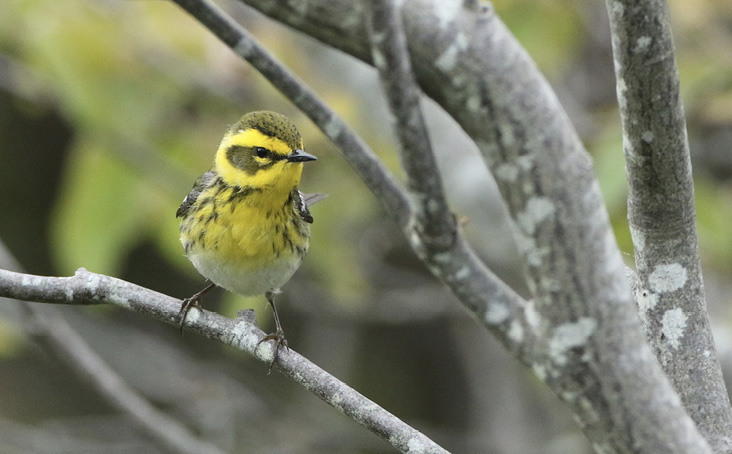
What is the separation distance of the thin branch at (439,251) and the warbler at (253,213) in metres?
1.76

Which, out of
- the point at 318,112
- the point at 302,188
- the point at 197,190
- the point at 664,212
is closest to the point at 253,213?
the point at 197,190

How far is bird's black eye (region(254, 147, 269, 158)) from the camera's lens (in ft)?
11.2

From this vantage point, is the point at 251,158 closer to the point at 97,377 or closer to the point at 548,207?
the point at 97,377

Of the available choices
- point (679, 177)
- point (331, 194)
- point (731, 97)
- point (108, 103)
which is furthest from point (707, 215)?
point (108, 103)

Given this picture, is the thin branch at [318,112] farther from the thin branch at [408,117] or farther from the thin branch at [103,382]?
the thin branch at [103,382]

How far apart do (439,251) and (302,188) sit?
3.75m

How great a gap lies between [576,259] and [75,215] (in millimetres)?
3153

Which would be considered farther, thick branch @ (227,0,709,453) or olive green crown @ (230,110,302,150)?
olive green crown @ (230,110,302,150)

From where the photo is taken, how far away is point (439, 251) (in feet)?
4.75

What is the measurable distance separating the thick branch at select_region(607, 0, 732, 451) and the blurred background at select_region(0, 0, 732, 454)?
1.51 m

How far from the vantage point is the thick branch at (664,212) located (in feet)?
6.12

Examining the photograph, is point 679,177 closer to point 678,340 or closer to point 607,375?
point 678,340

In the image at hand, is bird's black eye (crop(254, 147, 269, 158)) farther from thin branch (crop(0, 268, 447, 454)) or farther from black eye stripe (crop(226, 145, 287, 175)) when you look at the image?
thin branch (crop(0, 268, 447, 454))

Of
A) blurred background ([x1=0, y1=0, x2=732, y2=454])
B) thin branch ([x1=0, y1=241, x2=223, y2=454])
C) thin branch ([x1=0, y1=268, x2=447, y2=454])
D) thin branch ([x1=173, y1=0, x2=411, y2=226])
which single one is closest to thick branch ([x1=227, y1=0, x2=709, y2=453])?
thin branch ([x1=173, y1=0, x2=411, y2=226])
